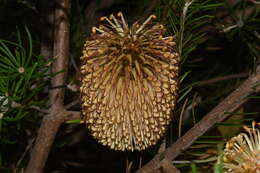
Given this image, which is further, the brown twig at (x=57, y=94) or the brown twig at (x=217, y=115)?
the brown twig at (x=57, y=94)

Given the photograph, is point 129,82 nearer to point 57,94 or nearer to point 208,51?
point 57,94

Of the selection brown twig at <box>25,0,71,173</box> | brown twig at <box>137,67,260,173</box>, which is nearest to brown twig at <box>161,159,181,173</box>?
brown twig at <box>137,67,260,173</box>

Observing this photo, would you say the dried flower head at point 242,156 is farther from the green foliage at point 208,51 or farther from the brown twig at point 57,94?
the brown twig at point 57,94

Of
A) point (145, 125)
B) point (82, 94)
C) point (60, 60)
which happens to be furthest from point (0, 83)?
point (145, 125)

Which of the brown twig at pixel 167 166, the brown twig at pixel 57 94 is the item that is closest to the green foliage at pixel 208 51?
the brown twig at pixel 167 166

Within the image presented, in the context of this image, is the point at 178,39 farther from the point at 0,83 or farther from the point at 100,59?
the point at 0,83

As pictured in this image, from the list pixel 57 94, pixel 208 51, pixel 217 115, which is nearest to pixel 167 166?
pixel 217 115
